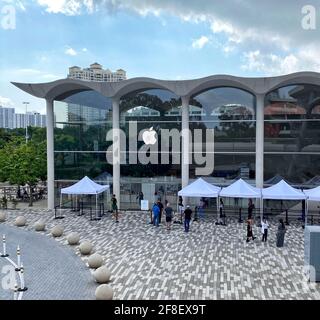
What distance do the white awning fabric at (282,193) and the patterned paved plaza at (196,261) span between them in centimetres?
151

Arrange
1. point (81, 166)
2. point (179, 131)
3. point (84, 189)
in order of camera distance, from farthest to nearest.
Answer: point (81, 166) → point (179, 131) → point (84, 189)

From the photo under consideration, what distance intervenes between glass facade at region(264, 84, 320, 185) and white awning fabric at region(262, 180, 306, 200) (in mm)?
3064

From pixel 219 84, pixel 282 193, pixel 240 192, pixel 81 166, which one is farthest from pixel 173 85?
pixel 282 193

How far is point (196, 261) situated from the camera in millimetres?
15531

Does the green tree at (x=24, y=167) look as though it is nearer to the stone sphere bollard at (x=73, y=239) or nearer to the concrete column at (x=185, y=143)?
the concrete column at (x=185, y=143)

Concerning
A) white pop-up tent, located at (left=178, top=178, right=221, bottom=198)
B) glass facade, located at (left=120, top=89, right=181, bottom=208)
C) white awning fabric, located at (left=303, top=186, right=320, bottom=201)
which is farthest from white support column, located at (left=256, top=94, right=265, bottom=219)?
glass facade, located at (left=120, top=89, right=181, bottom=208)

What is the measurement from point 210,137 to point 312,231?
13.0m

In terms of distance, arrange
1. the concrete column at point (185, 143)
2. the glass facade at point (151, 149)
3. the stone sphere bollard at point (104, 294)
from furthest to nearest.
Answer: the glass facade at point (151, 149)
the concrete column at point (185, 143)
the stone sphere bollard at point (104, 294)

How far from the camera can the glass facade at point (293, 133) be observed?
973 inches

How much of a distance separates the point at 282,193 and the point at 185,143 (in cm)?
673

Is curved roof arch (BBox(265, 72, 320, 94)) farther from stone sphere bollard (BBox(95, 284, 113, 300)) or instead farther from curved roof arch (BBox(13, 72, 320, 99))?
stone sphere bollard (BBox(95, 284, 113, 300))

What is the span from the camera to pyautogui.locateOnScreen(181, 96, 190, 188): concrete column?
25734 mm

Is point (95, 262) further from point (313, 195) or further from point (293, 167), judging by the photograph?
point (293, 167)

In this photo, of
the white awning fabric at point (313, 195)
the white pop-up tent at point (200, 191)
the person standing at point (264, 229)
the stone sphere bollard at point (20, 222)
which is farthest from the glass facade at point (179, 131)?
the person standing at point (264, 229)
